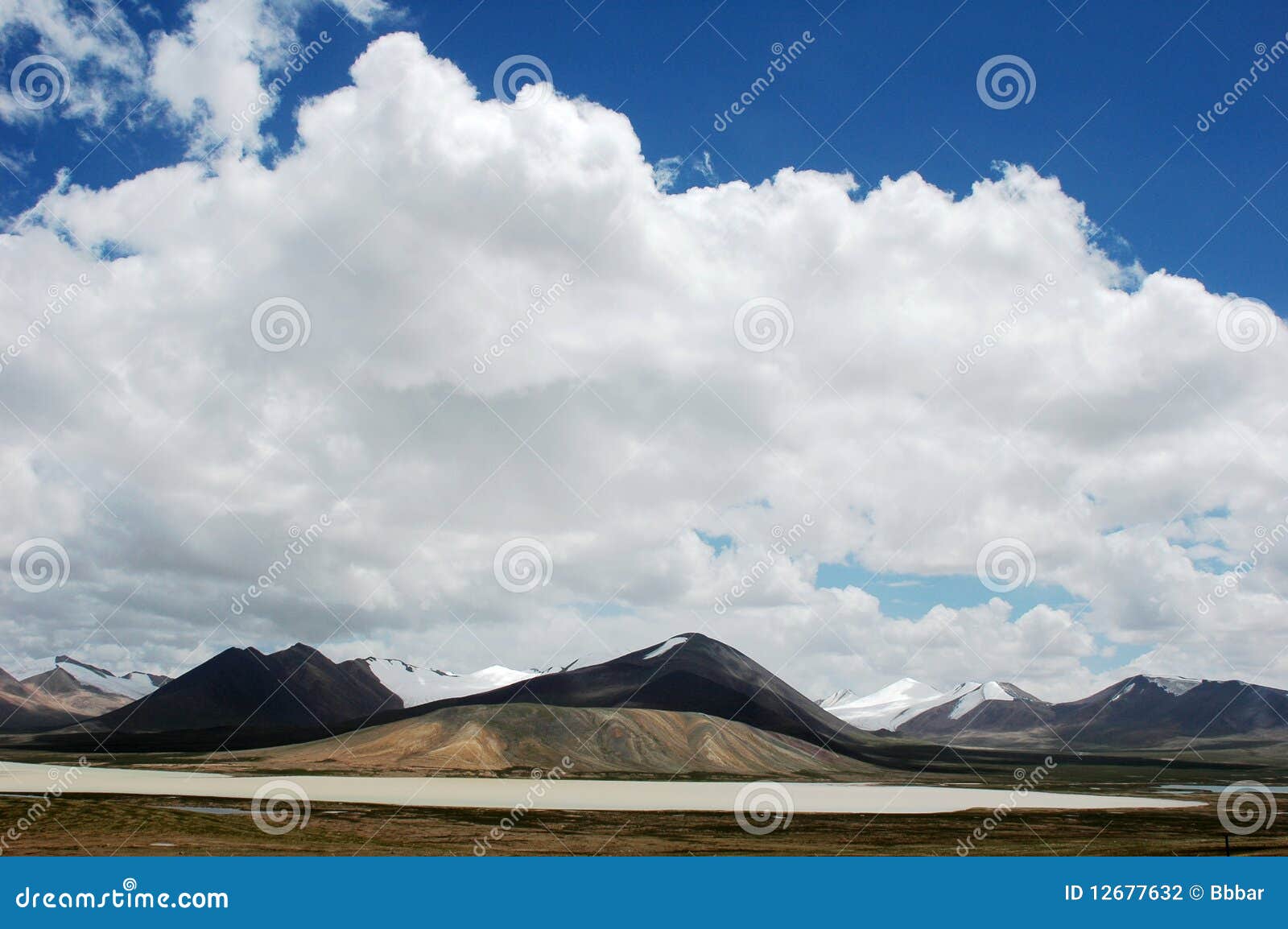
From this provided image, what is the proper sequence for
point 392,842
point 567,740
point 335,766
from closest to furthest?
point 392,842
point 335,766
point 567,740

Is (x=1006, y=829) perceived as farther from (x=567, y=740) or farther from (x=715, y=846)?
(x=567, y=740)

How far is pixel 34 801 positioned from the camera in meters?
78.6

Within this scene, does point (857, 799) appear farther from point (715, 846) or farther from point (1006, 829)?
point (715, 846)

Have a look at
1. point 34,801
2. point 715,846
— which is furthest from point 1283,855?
point 34,801

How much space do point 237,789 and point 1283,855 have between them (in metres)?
97.1

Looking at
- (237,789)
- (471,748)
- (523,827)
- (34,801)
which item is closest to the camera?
(523,827)

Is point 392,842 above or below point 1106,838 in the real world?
below

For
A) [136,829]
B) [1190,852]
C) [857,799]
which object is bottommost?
[136,829]

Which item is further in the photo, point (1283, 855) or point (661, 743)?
point (661, 743)

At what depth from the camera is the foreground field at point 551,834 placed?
58.0m

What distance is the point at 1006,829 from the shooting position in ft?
259

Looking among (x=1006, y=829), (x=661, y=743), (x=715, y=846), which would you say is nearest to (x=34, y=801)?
(x=715, y=846)

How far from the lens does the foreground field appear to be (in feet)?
190

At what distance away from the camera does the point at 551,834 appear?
67625 mm
